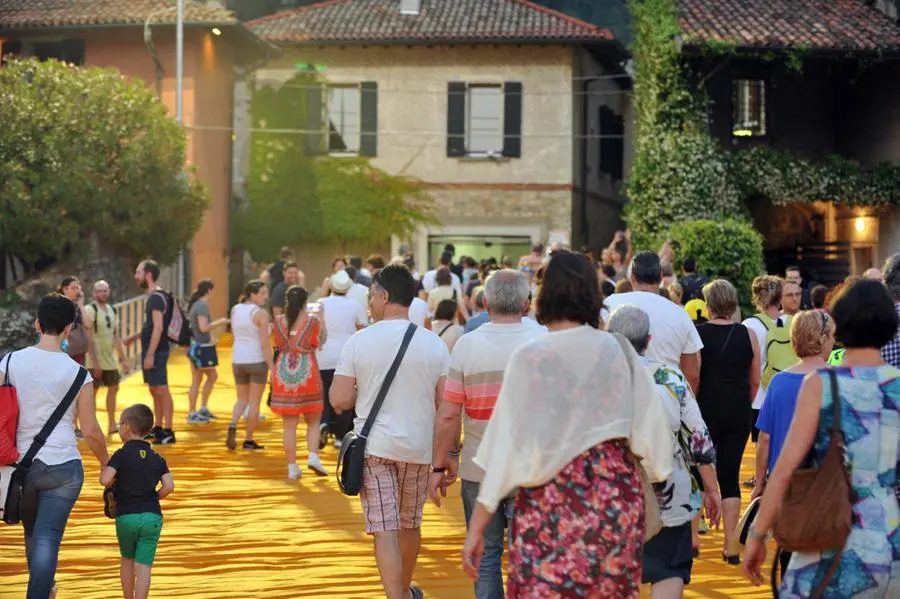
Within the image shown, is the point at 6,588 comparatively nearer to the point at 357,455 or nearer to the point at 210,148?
the point at 357,455

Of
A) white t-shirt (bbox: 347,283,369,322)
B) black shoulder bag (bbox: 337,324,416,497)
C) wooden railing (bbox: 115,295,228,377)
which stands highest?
white t-shirt (bbox: 347,283,369,322)

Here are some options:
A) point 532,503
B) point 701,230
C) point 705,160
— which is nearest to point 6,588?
point 532,503

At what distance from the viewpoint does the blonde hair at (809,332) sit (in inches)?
298

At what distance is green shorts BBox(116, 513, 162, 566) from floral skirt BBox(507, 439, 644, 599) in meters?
3.52

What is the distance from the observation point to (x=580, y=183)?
38.3m

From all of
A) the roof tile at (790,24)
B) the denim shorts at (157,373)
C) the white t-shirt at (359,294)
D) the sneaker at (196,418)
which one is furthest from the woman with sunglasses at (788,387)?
the roof tile at (790,24)

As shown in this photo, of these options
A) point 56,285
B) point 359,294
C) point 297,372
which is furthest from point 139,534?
point 56,285

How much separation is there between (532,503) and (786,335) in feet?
22.3

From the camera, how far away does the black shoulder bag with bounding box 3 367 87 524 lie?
7500mm

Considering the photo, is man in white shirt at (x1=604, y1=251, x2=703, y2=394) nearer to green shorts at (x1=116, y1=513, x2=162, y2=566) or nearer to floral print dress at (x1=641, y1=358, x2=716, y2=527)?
floral print dress at (x1=641, y1=358, x2=716, y2=527)

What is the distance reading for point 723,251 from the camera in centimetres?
2558

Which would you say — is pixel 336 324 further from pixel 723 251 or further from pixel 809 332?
pixel 723 251

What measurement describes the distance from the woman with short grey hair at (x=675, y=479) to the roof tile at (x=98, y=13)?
26899 millimetres

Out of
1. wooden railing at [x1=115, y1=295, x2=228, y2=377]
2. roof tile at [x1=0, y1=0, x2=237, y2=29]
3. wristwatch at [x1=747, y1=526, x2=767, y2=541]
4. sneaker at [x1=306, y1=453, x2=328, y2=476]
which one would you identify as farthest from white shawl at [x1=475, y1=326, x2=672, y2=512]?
roof tile at [x1=0, y1=0, x2=237, y2=29]
